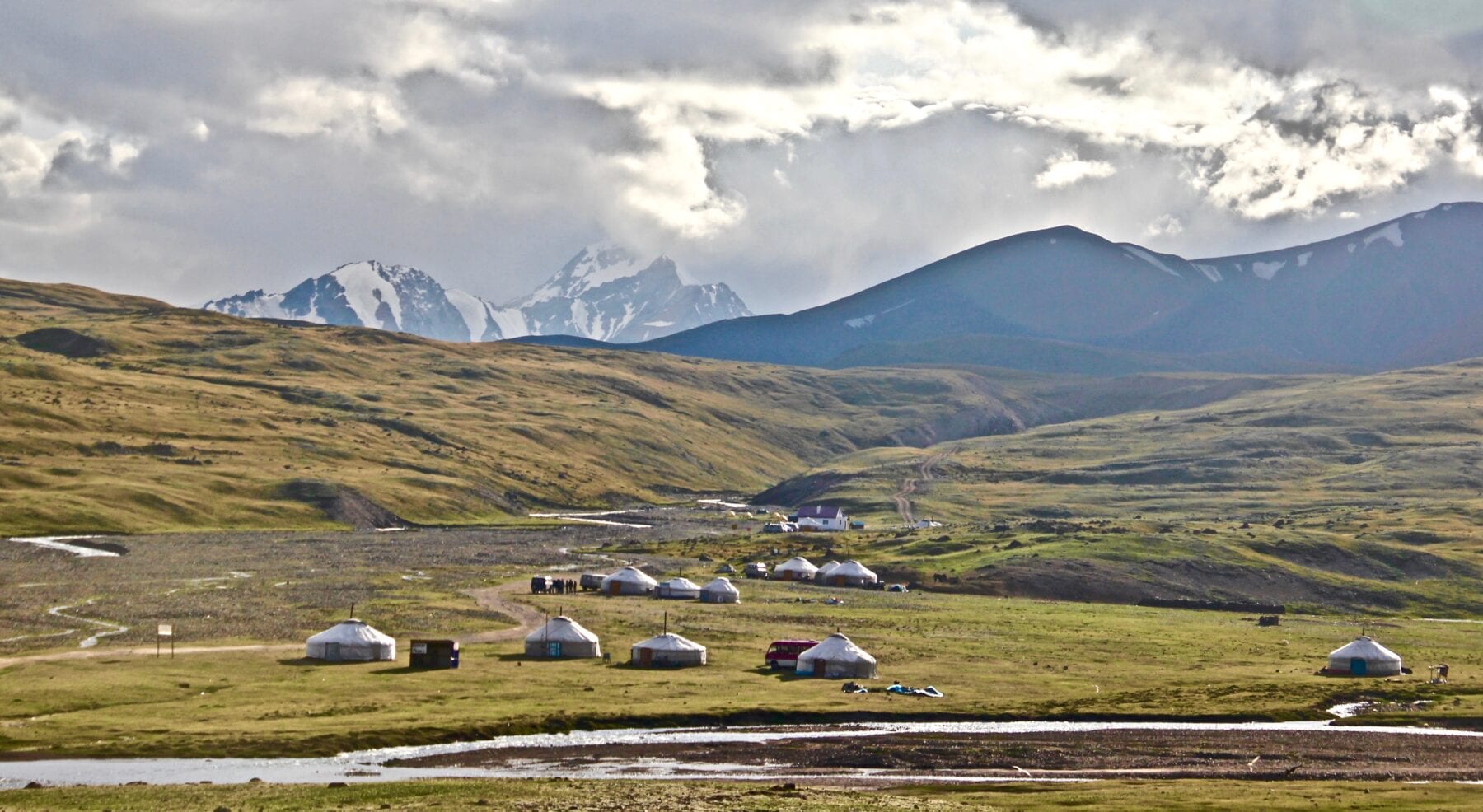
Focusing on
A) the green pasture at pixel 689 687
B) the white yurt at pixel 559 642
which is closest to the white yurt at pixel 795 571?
the green pasture at pixel 689 687

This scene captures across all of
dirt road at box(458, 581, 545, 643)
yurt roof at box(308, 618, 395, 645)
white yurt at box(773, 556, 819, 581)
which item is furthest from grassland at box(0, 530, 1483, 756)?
white yurt at box(773, 556, 819, 581)

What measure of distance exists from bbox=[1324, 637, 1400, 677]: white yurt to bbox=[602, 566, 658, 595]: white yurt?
6782 centimetres

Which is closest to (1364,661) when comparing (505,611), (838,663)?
(838,663)

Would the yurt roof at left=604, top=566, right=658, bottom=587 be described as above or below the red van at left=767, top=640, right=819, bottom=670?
above

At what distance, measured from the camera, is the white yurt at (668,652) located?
96.5m

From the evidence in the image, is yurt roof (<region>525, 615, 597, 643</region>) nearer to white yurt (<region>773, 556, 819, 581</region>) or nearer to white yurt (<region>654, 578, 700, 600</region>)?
white yurt (<region>654, 578, 700, 600</region>)

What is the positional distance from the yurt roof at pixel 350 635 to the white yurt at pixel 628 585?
175 ft

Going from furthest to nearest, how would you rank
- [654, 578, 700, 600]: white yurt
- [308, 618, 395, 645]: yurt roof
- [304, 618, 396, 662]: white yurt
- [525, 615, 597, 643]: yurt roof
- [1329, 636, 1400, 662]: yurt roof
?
1. [654, 578, 700, 600]: white yurt
2. [1329, 636, 1400, 662]: yurt roof
3. [525, 615, 597, 643]: yurt roof
4. [308, 618, 395, 645]: yurt roof
5. [304, 618, 396, 662]: white yurt

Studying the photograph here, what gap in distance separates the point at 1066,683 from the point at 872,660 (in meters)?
12.5

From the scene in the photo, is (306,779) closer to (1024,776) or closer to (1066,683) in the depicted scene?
(1024,776)

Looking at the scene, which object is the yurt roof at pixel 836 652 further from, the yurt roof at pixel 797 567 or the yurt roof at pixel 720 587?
the yurt roof at pixel 797 567

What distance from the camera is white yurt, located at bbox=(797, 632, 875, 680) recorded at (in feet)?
305

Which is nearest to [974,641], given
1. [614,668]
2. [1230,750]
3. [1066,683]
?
[1066,683]

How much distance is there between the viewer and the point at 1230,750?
73000 millimetres
